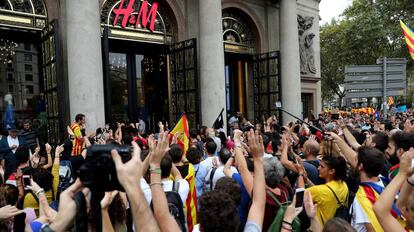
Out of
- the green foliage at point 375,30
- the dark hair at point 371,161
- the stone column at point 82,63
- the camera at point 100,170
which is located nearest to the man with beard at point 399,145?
the dark hair at point 371,161

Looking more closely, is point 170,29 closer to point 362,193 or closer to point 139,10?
point 139,10

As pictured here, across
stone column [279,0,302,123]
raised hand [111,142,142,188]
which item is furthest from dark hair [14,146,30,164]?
stone column [279,0,302,123]

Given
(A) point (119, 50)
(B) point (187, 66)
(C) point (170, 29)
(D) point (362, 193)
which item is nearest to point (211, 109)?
(B) point (187, 66)

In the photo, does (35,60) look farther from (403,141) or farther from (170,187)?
(403,141)

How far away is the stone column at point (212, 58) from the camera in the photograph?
48.5ft

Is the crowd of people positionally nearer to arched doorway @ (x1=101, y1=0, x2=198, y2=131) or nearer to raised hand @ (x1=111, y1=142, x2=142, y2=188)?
raised hand @ (x1=111, y1=142, x2=142, y2=188)

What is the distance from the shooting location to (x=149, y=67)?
1788cm

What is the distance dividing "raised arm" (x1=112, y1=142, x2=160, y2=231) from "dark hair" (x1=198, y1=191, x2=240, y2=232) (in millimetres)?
364

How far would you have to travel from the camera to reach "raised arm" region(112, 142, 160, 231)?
193 centimetres

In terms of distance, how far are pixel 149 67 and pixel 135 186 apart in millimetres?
16312

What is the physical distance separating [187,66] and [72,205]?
13499mm

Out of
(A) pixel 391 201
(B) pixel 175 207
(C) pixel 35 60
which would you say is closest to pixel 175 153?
(B) pixel 175 207

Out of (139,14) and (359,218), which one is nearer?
(359,218)

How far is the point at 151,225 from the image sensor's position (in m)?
2.07
